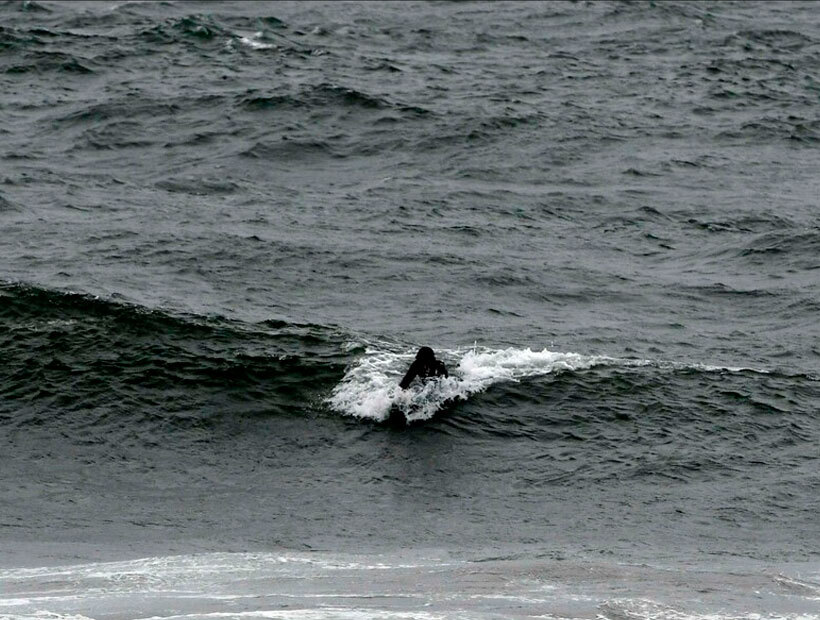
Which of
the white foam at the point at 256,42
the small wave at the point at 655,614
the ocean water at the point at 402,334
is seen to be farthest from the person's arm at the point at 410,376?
the white foam at the point at 256,42

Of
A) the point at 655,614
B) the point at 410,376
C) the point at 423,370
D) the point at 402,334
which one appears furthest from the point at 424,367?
the point at 655,614

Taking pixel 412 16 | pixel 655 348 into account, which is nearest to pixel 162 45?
pixel 412 16

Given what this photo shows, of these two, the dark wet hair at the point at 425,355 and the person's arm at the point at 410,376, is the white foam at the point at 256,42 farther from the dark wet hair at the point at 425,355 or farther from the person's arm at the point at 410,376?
the dark wet hair at the point at 425,355

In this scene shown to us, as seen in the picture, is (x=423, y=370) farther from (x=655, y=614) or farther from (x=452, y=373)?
(x=655, y=614)

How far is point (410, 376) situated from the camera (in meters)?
21.7

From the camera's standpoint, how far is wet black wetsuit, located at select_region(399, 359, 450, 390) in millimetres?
21625

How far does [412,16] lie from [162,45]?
422 inches

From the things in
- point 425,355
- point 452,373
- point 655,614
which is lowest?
point 452,373

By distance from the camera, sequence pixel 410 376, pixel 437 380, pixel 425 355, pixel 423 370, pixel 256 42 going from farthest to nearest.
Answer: pixel 256 42, pixel 437 380, pixel 423 370, pixel 410 376, pixel 425 355

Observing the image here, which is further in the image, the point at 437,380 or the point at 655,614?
the point at 437,380

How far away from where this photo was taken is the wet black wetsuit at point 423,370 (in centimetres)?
2162

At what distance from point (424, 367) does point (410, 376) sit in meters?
0.25

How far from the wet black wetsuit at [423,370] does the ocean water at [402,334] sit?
274mm

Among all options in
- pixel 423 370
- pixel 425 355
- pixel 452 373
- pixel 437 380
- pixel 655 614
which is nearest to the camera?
pixel 655 614
